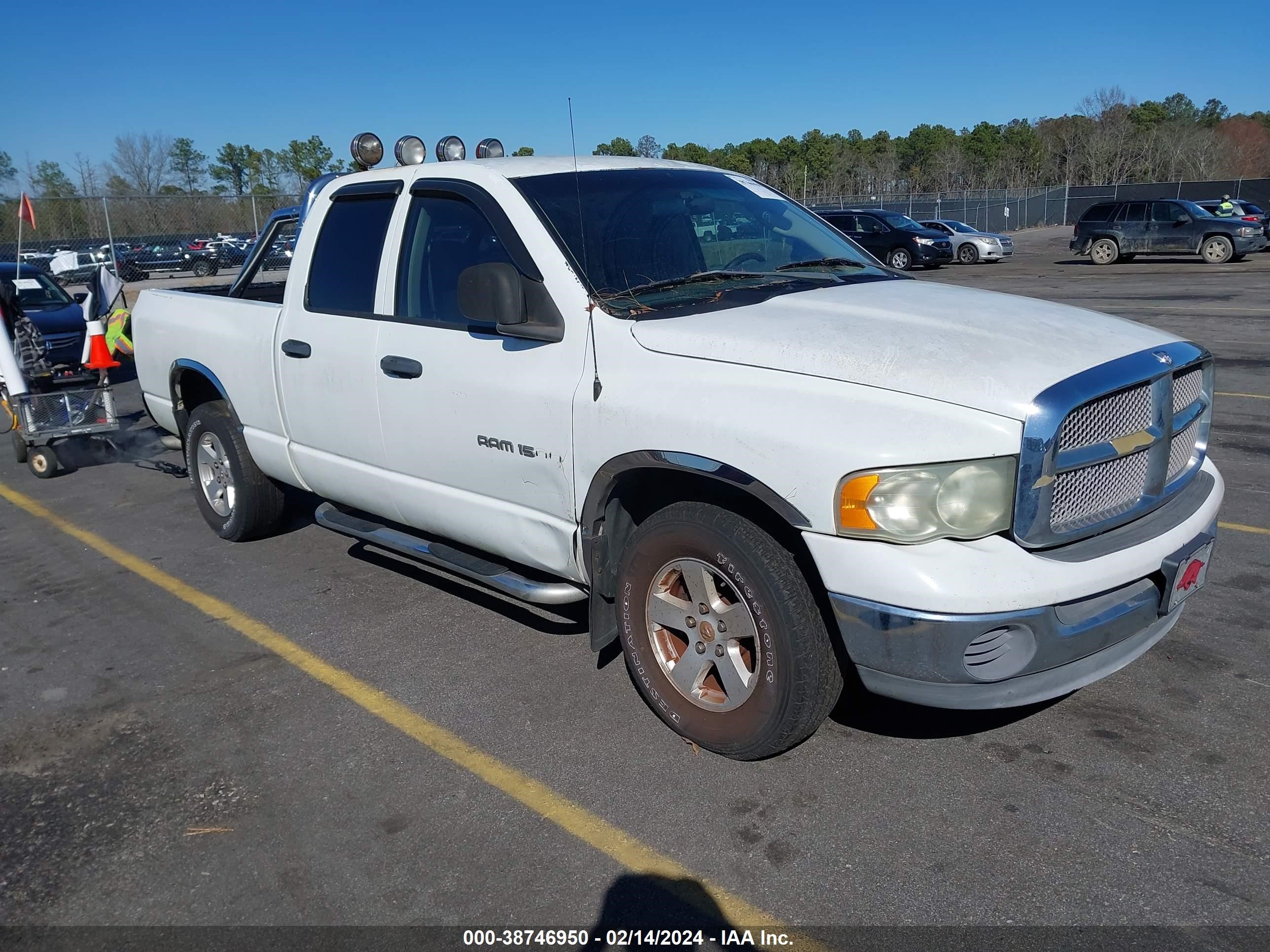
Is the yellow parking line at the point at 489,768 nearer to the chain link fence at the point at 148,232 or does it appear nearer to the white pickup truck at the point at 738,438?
the white pickup truck at the point at 738,438

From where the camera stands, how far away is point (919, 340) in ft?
10.6

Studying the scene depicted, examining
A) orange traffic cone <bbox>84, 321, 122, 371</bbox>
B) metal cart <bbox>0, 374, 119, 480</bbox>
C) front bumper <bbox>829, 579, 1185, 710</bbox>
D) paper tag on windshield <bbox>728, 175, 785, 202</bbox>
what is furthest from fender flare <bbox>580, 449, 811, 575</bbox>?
orange traffic cone <bbox>84, 321, 122, 371</bbox>

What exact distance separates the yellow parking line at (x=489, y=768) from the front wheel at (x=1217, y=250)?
1094 inches

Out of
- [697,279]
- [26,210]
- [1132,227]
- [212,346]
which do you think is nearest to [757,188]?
[697,279]

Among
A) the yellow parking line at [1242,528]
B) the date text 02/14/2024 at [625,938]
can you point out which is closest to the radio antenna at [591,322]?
the date text 02/14/2024 at [625,938]

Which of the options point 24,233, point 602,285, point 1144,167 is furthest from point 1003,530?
point 1144,167

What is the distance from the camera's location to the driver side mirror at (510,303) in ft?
12.2

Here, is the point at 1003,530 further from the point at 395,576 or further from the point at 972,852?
the point at 395,576

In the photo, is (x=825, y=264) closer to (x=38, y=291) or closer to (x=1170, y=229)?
(x=38, y=291)

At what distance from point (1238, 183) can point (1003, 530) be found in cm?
5636

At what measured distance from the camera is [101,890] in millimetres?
3047

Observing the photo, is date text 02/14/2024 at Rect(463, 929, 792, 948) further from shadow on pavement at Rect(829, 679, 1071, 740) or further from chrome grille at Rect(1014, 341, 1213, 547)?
chrome grille at Rect(1014, 341, 1213, 547)

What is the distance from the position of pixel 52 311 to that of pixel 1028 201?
5511 cm

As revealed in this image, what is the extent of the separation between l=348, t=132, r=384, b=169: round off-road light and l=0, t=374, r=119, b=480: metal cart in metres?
3.97
